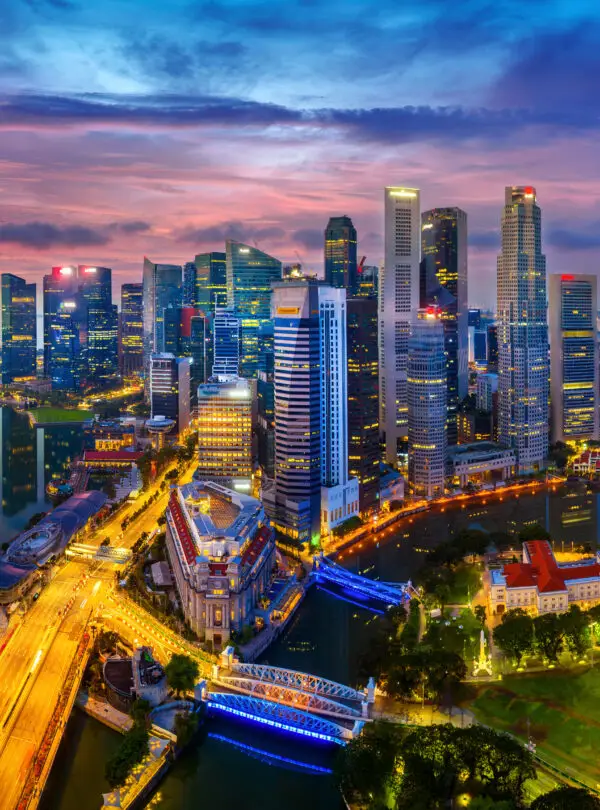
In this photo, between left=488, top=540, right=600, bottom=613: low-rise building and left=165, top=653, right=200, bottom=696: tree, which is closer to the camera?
left=165, top=653, right=200, bottom=696: tree

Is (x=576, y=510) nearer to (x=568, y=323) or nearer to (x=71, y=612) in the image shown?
(x=568, y=323)

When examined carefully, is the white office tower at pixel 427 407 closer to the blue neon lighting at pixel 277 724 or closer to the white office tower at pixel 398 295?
the white office tower at pixel 398 295

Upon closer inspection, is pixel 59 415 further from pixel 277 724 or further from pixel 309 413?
pixel 277 724

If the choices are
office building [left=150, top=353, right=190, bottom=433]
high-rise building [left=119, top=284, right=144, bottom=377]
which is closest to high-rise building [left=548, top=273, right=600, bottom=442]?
office building [left=150, top=353, right=190, bottom=433]

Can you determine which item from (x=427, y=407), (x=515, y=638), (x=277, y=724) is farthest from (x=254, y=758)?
(x=427, y=407)

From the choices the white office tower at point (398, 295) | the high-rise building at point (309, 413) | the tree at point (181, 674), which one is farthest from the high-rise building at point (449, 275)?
the tree at point (181, 674)

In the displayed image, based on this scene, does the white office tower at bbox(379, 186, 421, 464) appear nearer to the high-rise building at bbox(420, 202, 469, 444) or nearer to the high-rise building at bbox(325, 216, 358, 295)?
the high-rise building at bbox(420, 202, 469, 444)
